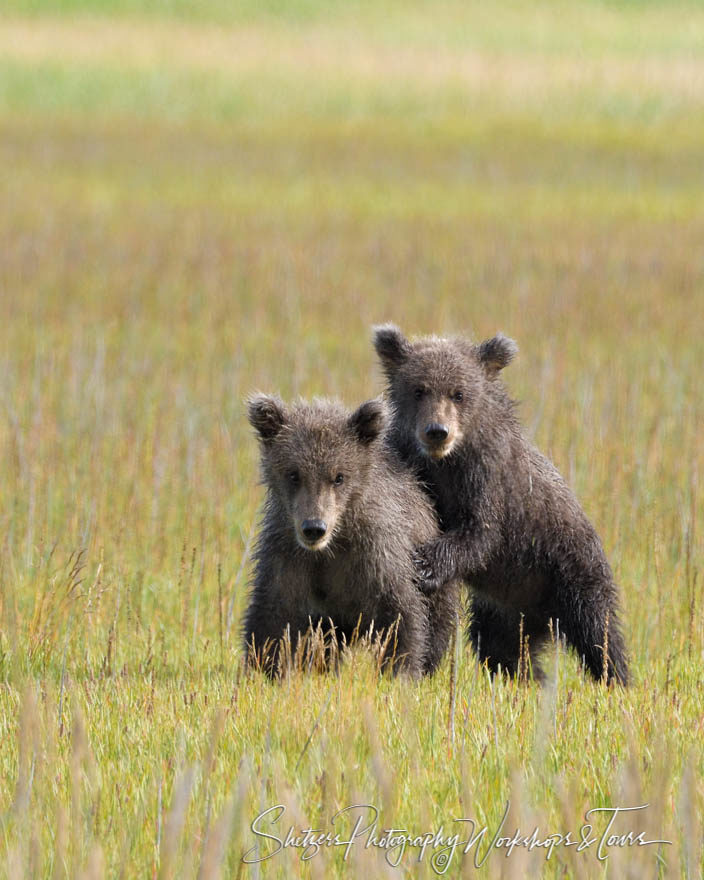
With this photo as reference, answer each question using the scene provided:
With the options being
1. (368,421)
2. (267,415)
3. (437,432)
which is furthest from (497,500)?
(267,415)

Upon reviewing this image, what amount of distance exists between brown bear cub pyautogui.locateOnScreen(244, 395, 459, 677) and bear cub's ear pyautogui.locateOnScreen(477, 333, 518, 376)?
960 mm

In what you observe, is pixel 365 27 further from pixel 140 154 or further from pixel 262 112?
pixel 140 154

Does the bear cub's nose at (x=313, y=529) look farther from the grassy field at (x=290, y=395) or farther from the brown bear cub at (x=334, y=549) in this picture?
the grassy field at (x=290, y=395)

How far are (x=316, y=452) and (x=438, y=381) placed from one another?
870 mm

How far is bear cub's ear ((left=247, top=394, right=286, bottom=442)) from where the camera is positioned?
5.98m

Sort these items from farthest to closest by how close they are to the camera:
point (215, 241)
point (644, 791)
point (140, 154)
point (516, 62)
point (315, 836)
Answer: point (516, 62), point (140, 154), point (215, 241), point (644, 791), point (315, 836)

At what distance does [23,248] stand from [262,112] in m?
21.0

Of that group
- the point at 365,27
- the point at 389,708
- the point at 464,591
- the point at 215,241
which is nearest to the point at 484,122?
the point at 215,241

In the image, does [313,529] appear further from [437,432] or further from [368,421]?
[437,432]

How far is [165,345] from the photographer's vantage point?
1338 centimetres

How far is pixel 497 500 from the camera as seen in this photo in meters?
6.44

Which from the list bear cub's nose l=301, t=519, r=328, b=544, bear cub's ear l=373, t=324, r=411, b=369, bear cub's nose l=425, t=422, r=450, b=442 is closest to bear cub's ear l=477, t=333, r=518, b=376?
bear cub's ear l=373, t=324, r=411, b=369

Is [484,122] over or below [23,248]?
over

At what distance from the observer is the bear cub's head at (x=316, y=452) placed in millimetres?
5734
